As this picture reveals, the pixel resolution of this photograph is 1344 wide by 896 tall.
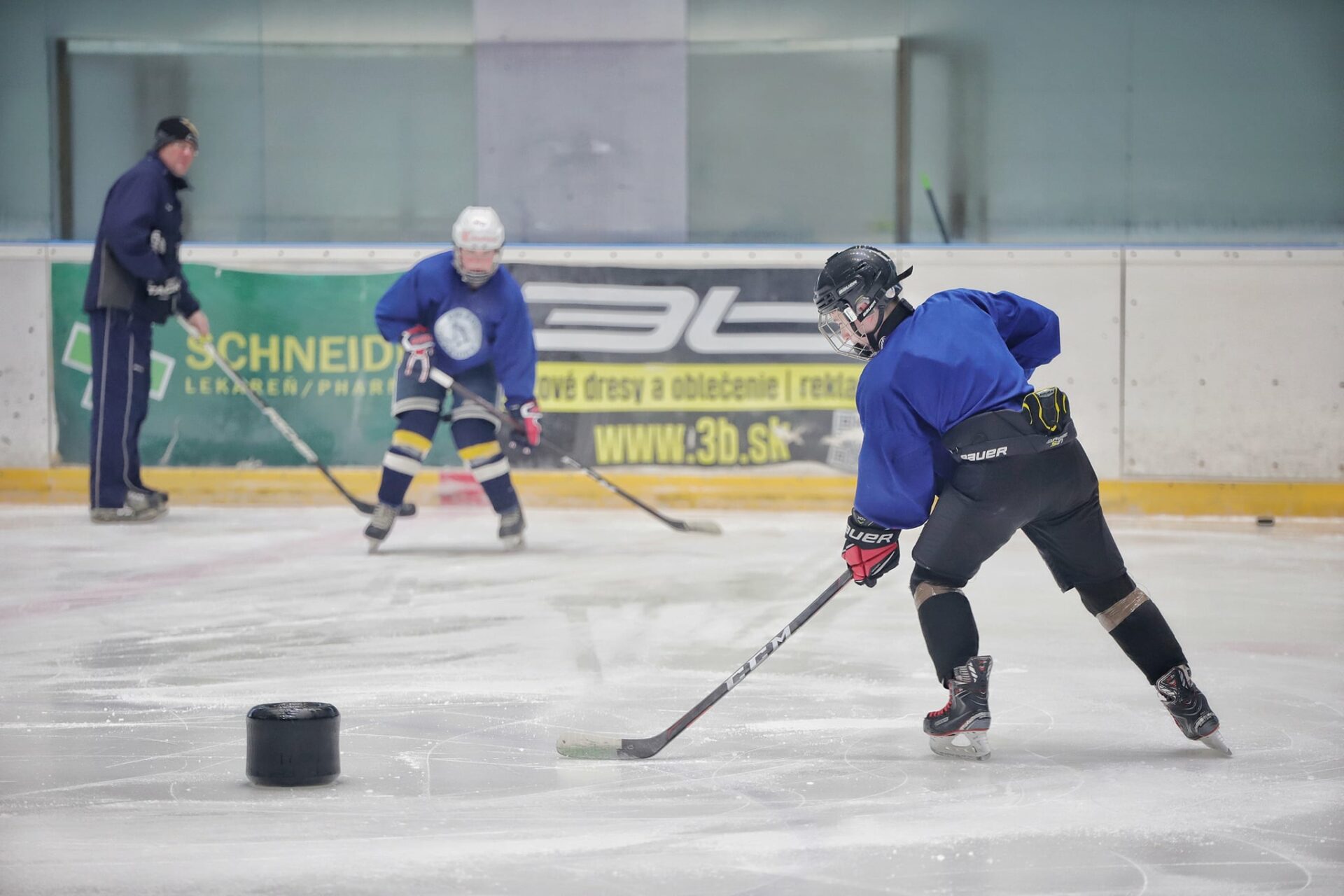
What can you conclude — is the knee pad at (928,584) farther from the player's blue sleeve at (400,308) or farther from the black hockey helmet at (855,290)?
the player's blue sleeve at (400,308)

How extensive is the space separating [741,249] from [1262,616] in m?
3.37

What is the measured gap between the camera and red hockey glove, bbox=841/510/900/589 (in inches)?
104

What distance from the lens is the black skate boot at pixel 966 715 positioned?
2680 millimetres

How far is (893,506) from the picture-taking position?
2.62 meters

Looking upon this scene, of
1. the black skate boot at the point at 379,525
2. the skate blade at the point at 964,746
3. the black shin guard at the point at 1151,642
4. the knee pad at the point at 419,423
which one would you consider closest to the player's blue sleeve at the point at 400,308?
the knee pad at the point at 419,423

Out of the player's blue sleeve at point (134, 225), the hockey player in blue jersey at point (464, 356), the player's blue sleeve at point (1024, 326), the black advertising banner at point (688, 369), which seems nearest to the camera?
the player's blue sleeve at point (1024, 326)

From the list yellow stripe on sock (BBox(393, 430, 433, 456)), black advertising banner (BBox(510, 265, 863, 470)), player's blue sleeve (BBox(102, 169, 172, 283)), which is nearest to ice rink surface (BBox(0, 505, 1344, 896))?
yellow stripe on sock (BBox(393, 430, 433, 456))

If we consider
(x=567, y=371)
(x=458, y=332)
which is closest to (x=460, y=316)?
(x=458, y=332)

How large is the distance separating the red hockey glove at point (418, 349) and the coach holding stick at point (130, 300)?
135cm

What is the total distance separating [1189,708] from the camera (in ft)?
8.90

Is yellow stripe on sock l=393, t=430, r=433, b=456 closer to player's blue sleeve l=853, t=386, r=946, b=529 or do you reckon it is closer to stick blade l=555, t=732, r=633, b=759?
stick blade l=555, t=732, r=633, b=759

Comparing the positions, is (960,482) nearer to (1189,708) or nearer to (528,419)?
(1189,708)

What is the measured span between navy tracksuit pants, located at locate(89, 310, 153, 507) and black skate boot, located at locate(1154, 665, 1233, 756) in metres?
4.81

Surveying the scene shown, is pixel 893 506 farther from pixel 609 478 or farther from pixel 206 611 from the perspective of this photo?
pixel 609 478
